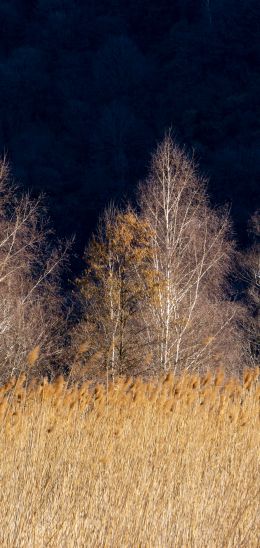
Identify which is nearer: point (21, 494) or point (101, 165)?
point (21, 494)

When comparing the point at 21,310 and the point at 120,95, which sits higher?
the point at 120,95

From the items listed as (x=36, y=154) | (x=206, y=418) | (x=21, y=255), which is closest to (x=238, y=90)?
(x=36, y=154)

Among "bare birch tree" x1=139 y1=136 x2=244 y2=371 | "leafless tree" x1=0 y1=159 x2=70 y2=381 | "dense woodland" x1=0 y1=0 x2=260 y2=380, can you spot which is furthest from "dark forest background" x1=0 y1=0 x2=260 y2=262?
"leafless tree" x1=0 y1=159 x2=70 y2=381

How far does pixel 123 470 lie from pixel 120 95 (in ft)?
230

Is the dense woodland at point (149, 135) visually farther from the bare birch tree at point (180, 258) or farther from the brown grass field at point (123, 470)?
the brown grass field at point (123, 470)

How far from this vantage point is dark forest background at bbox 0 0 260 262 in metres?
61.7

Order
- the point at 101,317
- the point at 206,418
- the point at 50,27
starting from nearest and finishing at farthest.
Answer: the point at 206,418
the point at 101,317
the point at 50,27

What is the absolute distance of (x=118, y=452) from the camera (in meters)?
5.57

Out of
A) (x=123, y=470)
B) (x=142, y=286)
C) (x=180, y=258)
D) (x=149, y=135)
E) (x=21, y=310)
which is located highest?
(x=149, y=135)

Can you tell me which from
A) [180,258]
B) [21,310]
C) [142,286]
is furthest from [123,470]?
[180,258]

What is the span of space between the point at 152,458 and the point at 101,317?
14781 millimetres

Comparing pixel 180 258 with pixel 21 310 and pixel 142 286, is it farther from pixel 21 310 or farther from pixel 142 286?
pixel 21 310

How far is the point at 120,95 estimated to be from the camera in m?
73.6

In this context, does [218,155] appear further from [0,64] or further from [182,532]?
[182,532]
